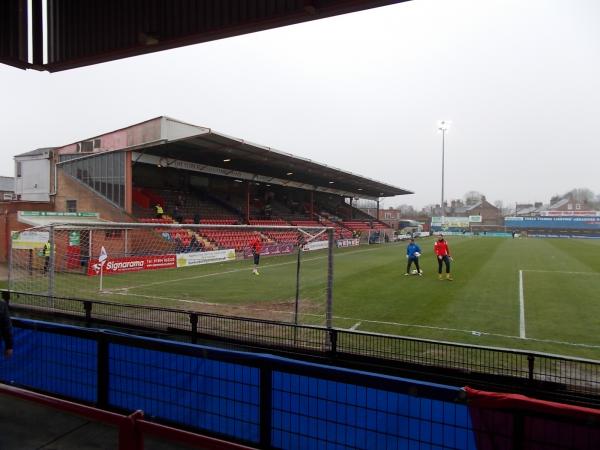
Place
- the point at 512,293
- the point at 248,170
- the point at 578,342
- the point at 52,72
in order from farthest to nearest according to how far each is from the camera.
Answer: the point at 248,170, the point at 512,293, the point at 578,342, the point at 52,72

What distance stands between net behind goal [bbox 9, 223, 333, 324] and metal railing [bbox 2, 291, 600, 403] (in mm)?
1930

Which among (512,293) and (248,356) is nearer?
(248,356)

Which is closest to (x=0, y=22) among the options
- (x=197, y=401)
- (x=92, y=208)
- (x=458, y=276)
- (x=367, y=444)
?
(x=197, y=401)

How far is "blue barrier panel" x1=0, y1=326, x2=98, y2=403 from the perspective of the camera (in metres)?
5.07

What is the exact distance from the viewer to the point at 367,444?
3533 millimetres

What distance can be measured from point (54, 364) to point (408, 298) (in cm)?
1119

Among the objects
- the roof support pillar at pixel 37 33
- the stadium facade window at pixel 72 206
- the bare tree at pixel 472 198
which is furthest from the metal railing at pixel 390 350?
the bare tree at pixel 472 198

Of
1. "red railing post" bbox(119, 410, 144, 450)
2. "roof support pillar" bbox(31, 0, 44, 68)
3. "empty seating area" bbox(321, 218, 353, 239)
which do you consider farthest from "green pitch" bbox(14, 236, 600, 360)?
"empty seating area" bbox(321, 218, 353, 239)

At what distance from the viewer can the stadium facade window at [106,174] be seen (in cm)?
2733

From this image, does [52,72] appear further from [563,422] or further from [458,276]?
[458,276]

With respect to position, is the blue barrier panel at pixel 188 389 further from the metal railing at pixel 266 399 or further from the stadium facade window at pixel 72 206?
the stadium facade window at pixel 72 206

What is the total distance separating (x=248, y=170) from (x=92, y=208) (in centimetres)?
1543

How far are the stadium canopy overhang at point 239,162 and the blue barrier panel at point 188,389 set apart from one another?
837 inches

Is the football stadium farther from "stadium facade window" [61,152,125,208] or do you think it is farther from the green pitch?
"stadium facade window" [61,152,125,208]
